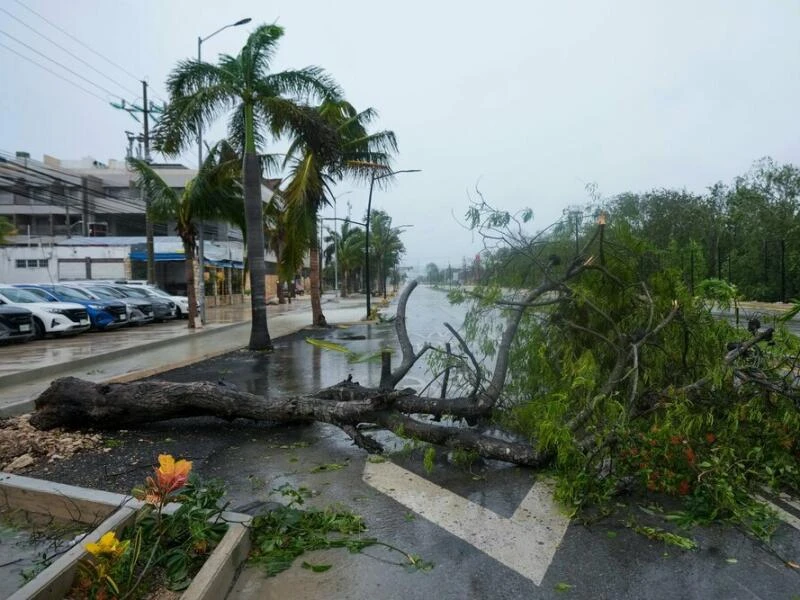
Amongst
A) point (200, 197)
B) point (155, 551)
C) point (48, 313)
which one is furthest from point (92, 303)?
point (155, 551)

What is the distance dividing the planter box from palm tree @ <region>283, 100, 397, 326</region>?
33.5 ft

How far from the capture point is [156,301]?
2317 centimetres

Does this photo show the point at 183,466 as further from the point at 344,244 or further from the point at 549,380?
the point at 344,244

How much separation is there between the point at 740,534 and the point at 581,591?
53.7 inches

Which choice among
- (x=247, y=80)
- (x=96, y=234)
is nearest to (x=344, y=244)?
(x=96, y=234)

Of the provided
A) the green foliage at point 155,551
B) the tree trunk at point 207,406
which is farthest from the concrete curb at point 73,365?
the green foliage at point 155,551

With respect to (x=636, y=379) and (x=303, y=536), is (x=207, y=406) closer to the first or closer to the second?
(x=303, y=536)

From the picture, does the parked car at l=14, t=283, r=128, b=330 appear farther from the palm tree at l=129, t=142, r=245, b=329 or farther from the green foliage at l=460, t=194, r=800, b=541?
the green foliage at l=460, t=194, r=800, b=541

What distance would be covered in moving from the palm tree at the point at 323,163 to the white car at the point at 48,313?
21.9 feet

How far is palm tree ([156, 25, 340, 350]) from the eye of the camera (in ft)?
40.6

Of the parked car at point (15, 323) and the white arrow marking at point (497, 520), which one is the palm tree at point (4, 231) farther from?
the white arrow marking at point (497, 520)

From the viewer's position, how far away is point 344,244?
183 feet

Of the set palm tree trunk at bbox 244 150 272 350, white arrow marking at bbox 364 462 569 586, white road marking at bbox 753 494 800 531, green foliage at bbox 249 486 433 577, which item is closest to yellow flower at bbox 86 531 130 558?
green foliage at bbox 249 486 433 577

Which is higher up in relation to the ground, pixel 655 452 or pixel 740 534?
pixel 655 452
